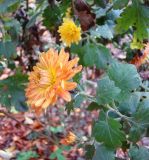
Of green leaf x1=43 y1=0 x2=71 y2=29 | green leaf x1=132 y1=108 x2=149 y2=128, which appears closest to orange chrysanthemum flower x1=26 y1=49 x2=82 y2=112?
green leaf x1=132 y1=108 x2=149 y2=128

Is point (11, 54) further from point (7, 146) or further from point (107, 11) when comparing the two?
point (7, 146)

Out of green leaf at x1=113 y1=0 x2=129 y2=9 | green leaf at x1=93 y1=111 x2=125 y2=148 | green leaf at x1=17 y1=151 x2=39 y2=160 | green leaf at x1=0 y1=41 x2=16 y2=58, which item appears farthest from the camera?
green leaf at x1=17 y1=151 x2=39 y2=160

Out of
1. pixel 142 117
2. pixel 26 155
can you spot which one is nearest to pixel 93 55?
pixel 142 117

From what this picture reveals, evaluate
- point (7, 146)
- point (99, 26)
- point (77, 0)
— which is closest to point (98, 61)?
point (99, 26)

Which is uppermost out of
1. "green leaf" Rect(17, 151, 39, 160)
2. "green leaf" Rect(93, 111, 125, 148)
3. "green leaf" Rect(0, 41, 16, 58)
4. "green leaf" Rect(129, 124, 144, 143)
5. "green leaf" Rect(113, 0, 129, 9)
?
"green leaf" Rect(113, 0, 129, 9)

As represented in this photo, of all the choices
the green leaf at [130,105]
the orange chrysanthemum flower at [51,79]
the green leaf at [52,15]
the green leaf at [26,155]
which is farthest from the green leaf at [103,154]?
the green leaf at [26,155]

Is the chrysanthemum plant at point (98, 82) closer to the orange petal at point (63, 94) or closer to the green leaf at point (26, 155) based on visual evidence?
the orange petal at point (63, 94)

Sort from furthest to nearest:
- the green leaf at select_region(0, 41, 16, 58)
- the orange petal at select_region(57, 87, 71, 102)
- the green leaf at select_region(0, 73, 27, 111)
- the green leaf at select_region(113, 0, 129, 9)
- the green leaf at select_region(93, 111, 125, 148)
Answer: the green leaf at select_region(0, 41, 16, 58) < the green leaf at select_region(0, 73, 27, 111) < the green leaf at select_region(113, 0, 129, 9) < the green leaf at select_region(93, 111, 125, 148) < the orange petal at select_region(57, 87, 71, 102)

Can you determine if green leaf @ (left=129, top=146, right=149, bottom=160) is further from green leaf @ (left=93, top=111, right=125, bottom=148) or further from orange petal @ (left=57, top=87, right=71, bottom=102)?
orange petal @ (left=57, top=87, right=71, bottom=102)
